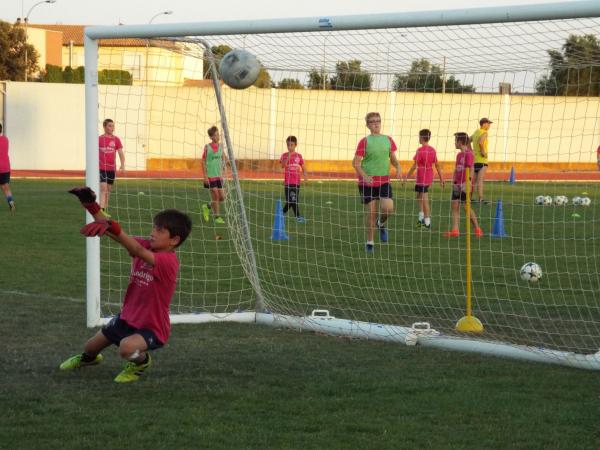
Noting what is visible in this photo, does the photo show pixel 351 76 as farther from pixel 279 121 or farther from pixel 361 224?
A: pixel 279 121

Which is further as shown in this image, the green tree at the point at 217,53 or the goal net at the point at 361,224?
the green tree at the point at 217,53

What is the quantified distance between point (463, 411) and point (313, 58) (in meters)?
3.91

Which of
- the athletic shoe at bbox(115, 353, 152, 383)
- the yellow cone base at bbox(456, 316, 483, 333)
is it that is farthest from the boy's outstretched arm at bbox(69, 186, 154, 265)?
the yellow cone base at bbox(456, 316, 483, 333)

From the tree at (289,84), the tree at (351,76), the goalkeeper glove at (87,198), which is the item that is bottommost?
the goalkeeper glove at (87,198)

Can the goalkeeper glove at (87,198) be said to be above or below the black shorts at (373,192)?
above

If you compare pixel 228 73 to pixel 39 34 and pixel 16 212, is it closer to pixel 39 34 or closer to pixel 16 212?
pixel 16 212

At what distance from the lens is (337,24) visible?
7078 mm

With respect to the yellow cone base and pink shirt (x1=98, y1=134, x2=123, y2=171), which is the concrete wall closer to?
pink shirt (x1=98, y1=134, x2=123, y2=171)

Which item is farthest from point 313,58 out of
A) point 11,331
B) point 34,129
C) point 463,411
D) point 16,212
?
point 34,129

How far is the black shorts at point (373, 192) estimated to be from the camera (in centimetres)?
1286

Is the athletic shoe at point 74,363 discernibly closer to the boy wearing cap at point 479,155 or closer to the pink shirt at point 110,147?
the pink shirt at point 110,147

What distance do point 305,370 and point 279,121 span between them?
11.9 metres

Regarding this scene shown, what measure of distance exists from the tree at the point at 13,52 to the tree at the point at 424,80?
170ft

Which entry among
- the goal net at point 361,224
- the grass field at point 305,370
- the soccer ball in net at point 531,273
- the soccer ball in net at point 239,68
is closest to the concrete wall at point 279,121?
the goal net at point 361,224
